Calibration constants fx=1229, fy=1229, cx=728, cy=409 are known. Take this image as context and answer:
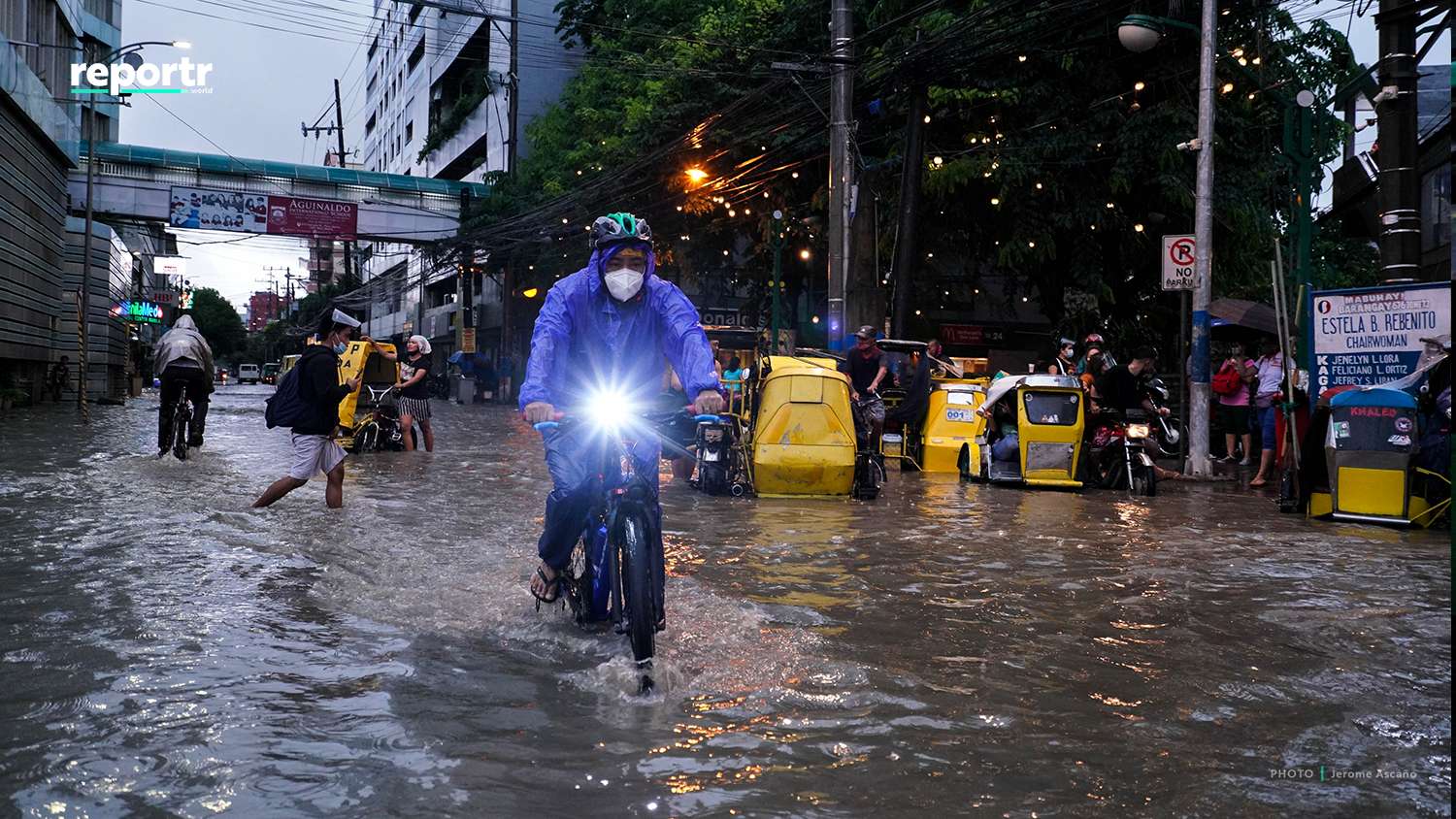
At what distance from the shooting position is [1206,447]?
1639cm

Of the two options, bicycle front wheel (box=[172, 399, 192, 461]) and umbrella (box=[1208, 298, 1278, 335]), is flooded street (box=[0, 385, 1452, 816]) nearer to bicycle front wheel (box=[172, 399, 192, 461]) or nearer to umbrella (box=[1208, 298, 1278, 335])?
bicycle front wheel (box=[172, 399, 192, 461])

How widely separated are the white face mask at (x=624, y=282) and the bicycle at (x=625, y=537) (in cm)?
55

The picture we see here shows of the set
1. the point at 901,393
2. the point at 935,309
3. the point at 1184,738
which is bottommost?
the point at 1184,738

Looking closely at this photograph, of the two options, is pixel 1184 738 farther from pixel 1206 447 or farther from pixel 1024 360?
pixel 1024 360

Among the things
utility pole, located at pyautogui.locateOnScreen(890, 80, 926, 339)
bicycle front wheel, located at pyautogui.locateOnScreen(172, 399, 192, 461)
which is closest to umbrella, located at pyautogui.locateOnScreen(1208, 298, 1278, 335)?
utility pole, located at pyautogui.locateOnScreen(890, 80, 926, 339)

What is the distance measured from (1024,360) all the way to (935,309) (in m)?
4.56

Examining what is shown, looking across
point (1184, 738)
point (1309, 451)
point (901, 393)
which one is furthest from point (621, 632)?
point (901, 393)

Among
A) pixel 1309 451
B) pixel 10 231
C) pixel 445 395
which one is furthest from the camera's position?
pixel 445 395

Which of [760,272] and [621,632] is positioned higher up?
[760,272]

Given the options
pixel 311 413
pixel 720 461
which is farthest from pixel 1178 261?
pixel 311 413

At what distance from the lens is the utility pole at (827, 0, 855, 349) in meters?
20.8

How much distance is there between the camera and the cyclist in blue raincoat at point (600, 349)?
514cm

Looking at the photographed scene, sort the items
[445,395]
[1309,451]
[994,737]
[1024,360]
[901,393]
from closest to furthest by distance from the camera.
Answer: [994,737] < [1309,451] < [901,393] < [1024,360] < [445,395]

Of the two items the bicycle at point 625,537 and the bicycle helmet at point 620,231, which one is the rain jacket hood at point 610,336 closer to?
the bicycle helmet at point 620,231
